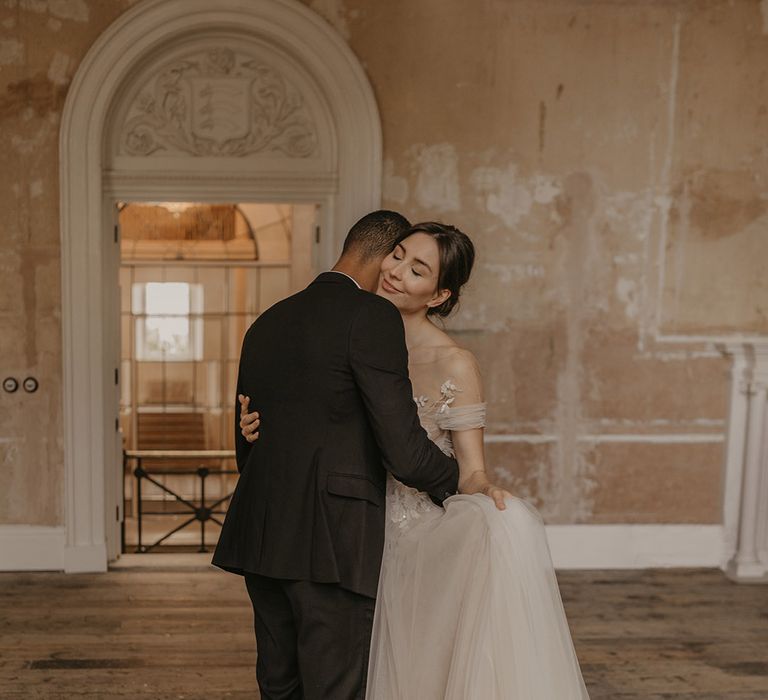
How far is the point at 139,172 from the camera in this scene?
5.02 meters

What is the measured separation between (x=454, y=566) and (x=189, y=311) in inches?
333

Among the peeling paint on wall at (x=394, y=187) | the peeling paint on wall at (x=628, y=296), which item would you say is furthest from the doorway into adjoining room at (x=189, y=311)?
the peeling paint on wall at (x=628, y=296)

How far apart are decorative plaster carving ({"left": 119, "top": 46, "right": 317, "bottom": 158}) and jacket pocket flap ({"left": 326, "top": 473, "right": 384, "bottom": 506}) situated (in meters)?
3.36

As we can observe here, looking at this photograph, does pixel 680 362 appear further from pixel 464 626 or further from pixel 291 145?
pixel 464 626

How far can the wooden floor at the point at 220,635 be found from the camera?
3592 millimetres

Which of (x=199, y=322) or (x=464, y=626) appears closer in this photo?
(x=464, y=626)

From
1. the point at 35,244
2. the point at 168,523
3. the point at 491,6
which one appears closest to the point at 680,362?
the point at 491,6

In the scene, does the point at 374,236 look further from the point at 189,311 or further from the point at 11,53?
the point at 189,311

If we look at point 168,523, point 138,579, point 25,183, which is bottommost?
point 168,523

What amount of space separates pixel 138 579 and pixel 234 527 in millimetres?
2943

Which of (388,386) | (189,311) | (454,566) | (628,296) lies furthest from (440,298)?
(189,311)

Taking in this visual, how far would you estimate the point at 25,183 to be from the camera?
4.81m

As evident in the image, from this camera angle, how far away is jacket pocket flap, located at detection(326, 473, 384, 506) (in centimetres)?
218

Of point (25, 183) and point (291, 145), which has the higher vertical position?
point (291, 145)
